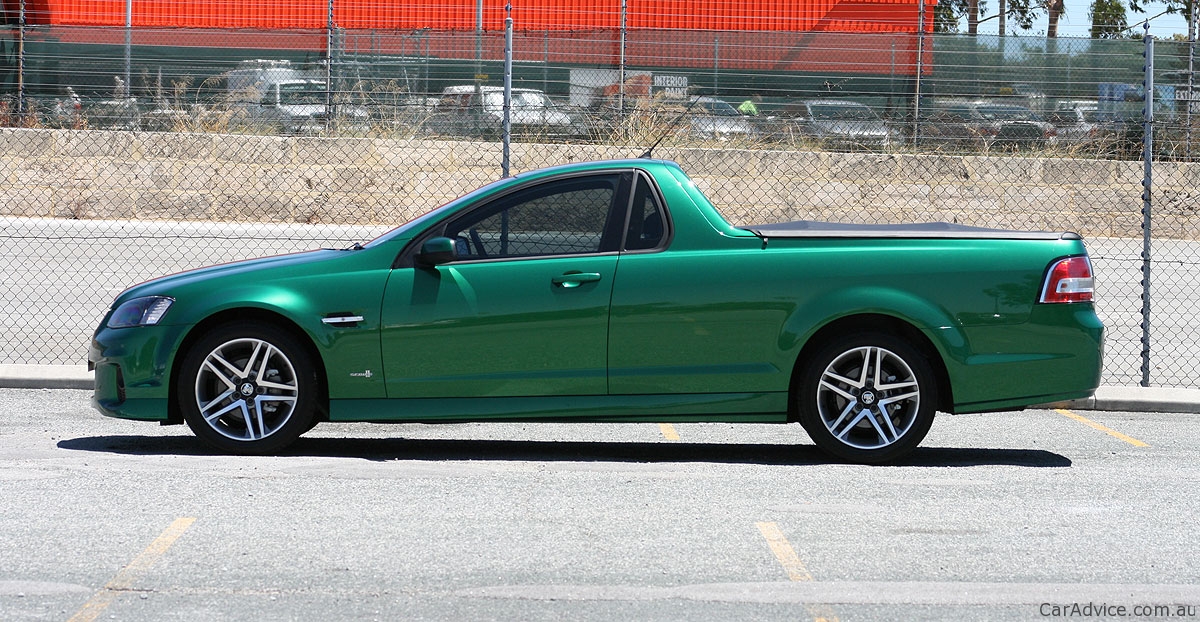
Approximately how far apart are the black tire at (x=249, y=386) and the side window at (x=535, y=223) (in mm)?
986

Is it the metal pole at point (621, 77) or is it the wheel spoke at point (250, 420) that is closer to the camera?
the wheel spoke at point (250, 420)

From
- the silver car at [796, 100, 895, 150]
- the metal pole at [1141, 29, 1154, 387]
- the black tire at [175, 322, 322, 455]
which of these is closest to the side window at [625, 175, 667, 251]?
the black tire at [175, 322, 322, 455]

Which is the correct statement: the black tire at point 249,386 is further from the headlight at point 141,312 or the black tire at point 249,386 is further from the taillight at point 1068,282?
the taillight at point 1068,282

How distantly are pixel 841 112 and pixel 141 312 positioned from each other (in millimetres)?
11590

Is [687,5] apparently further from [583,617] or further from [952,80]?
[583,617]

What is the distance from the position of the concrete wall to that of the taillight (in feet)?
30.4

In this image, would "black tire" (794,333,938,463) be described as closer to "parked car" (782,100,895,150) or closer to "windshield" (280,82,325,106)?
"parked car" (782,100,895,150)

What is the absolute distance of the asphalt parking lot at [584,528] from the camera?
456cm

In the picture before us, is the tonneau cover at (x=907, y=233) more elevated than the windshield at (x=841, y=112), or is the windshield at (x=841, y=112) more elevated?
the windshield at (x=841, y=112)

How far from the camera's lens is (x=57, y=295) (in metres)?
12.6

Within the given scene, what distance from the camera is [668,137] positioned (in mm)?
16734

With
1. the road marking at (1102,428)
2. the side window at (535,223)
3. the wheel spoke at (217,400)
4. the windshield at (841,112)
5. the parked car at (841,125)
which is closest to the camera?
the wheel spoke at (217,400)

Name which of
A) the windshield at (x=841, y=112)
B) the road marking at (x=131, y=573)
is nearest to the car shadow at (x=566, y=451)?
the road marking at (x=131, y=573)

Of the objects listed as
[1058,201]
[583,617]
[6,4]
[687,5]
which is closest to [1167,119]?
[1058,201]
